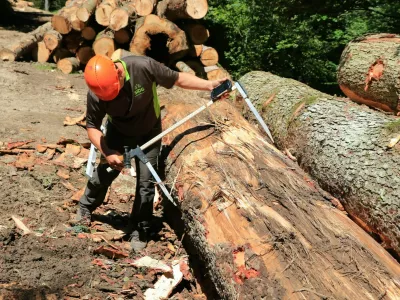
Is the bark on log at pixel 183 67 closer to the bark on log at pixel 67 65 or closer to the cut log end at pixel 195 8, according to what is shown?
the cut log end at pixel 195 8

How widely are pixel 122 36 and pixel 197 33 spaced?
1536 millimetres

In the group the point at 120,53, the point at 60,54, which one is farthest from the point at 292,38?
the point at 60,54

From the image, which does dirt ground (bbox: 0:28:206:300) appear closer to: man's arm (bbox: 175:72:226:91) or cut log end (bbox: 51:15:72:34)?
man's arm (bbox: 175:72:226:91)

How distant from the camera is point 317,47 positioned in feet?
36.0

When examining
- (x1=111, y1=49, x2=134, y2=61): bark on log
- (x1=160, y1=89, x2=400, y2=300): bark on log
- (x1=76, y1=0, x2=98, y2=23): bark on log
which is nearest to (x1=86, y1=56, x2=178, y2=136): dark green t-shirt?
(x1=160, y1=89, x2=400, y2=300): bark on log

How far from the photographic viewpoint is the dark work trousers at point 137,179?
423cm

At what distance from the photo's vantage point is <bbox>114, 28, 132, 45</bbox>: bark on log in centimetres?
952

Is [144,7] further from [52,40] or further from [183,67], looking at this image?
[52,40]

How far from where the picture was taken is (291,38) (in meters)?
10.8

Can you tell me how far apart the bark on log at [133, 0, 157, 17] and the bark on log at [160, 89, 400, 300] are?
565 cm

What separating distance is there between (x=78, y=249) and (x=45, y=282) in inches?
20.9

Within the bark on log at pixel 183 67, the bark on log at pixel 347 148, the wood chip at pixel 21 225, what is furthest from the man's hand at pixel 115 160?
the bark on log at pixel 183 67

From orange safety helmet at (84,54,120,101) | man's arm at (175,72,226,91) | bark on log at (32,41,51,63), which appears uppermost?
orange safety helmet at (84,54,120,101)

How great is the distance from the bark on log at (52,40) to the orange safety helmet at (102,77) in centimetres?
727
